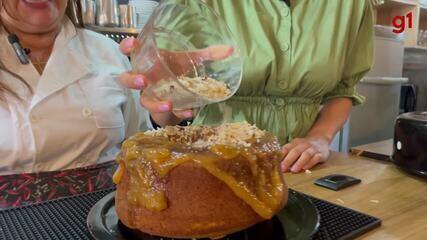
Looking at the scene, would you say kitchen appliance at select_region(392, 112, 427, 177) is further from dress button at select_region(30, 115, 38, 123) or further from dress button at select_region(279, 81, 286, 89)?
dress button at select_region(30, 115, 38, 123)

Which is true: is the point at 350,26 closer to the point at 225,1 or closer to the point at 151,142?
the point at 225,1

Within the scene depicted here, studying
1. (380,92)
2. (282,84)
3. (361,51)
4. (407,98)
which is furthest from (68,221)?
(407,98)

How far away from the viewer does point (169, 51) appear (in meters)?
0.77

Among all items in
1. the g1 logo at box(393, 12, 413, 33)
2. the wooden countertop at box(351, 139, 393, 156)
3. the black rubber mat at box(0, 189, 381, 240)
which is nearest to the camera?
the black rubber mat at box(0, 189, 381, 240)

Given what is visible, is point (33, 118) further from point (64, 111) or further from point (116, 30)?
Result: point (116, 30)

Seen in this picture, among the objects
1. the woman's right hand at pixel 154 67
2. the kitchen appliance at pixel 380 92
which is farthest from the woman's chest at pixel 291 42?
the kitchen appliance at pixel 380 92

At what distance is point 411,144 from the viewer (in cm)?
86

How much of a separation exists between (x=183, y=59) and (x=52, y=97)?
1.64ft

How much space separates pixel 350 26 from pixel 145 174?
769 mm

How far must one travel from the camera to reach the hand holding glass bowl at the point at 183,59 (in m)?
0.68

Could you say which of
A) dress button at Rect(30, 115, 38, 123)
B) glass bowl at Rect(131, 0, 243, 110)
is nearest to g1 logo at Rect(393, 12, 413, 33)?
glass bowl at Rect(131, 0, 243, 110)

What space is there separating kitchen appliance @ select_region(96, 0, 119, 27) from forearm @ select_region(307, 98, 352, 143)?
1195 mm

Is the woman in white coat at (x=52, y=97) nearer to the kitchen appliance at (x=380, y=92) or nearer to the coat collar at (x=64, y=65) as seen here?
the coat collar at (x=64, y=65)

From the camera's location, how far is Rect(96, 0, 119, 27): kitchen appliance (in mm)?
1903
